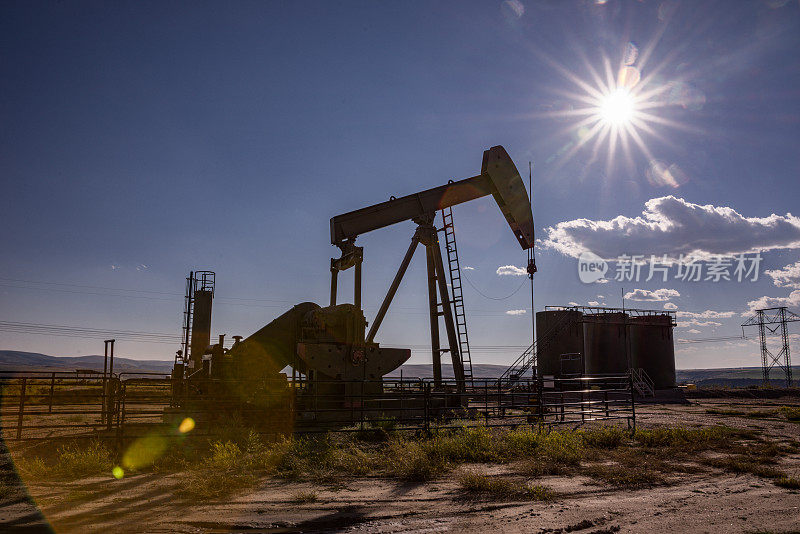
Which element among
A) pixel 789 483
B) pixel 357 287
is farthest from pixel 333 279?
pixel 789 483

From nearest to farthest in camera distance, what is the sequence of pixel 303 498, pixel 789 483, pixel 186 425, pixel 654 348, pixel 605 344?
pixel 303 498 < pixel 789 483 < pixel 186 425 < pixel 605 344 < pixel 654 348

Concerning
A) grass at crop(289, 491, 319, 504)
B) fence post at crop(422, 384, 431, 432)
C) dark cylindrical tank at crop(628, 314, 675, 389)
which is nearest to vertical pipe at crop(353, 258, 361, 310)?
fence post at crop(422, 384, 431, 432)

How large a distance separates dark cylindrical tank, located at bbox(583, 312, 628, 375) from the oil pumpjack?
2013cm

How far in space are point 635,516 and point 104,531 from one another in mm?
5485

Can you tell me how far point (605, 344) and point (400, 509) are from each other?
109 ft

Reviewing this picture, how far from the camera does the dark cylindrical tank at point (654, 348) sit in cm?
3719

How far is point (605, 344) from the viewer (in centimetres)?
3616

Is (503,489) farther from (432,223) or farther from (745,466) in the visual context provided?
(432,223)

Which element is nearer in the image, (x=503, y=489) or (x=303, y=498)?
(x=303, y=498)

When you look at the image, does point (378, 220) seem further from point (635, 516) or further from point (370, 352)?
point (635, 516)

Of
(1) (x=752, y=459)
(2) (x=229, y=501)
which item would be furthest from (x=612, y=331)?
(2) (x=229, y=501)

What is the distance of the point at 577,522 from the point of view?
18.5ft

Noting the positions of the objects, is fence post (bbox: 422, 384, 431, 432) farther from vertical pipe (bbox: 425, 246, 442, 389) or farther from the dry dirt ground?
vertical pipe (bbox: 425, 246, 442, 389)

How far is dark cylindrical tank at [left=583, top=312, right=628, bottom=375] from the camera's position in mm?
35688
